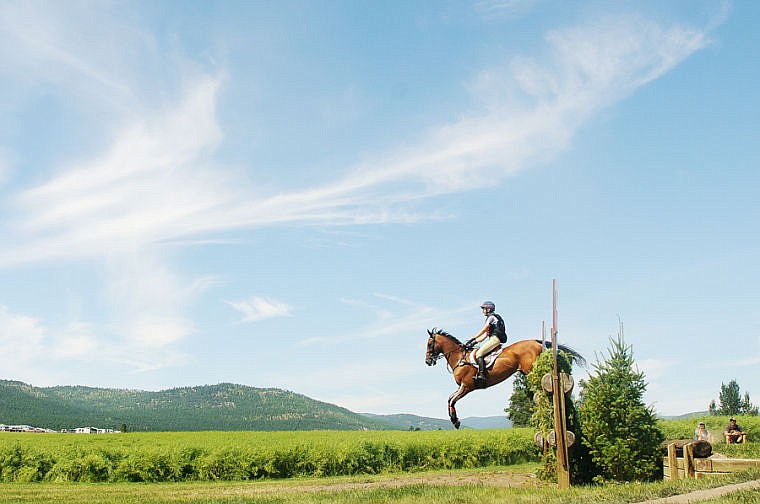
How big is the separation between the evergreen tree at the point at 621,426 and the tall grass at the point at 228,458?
12.2 metres

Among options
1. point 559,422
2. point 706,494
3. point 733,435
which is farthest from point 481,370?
point 733,435

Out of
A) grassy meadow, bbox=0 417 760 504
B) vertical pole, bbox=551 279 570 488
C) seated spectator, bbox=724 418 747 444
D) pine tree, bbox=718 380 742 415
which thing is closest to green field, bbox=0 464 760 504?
grassy meadow, bbox=0 417 760 504

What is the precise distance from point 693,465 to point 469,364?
581 cm

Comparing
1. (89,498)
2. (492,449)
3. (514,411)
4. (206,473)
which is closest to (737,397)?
(514,411)

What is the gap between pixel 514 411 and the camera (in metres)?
61.7

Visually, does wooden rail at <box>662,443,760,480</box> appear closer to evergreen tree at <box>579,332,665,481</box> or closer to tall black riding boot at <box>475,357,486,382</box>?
evergreen tree at <box>579,332,665,481</box>

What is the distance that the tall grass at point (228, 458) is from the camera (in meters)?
24.3

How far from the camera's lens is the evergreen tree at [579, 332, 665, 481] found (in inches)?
616

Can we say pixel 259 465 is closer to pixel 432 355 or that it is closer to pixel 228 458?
pixel 228 458

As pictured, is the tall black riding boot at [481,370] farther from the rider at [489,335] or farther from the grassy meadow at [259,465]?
the grassy meadow at [259,465]

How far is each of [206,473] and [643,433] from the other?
16.0 meters

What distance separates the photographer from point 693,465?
15.7 m

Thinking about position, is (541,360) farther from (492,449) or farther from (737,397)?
(737,397)

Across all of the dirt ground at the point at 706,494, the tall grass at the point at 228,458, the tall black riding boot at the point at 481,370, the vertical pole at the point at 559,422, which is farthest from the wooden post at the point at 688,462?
the tall grass at the point at 228,458
